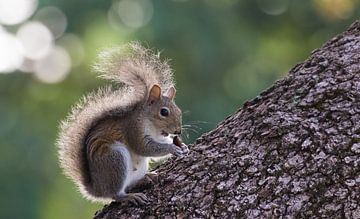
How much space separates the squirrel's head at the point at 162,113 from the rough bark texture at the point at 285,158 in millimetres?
425

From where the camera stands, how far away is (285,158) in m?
2.46

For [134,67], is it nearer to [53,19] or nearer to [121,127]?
[121,127]

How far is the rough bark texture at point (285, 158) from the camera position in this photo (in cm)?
238

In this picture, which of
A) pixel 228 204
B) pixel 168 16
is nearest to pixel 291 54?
pixel 168 16

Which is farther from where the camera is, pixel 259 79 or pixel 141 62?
pixel 259 79

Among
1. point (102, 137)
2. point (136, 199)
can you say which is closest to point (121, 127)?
point (102, 137)

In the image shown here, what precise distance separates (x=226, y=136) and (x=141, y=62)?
1.67 ft

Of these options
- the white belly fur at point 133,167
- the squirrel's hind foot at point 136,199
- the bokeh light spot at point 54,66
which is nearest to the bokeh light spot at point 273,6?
the bokeh light spot at point 54,66

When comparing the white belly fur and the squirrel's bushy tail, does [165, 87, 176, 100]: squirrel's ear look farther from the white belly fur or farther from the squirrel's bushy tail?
the white belly fur

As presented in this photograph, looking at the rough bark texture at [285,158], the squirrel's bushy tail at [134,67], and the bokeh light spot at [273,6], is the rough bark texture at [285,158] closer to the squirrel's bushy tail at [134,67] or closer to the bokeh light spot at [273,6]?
the squirrel's bushy tail at [134,67]

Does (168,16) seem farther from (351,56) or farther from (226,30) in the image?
(351,56)

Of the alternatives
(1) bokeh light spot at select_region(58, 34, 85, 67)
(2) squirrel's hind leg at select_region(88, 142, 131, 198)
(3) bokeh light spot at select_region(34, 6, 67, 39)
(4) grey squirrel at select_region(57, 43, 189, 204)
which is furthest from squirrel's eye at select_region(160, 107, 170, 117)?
(1) bokeh light spot at select_region(58, 34, 85, 67)

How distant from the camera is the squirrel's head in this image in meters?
3.10

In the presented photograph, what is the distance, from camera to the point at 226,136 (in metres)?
2.62
